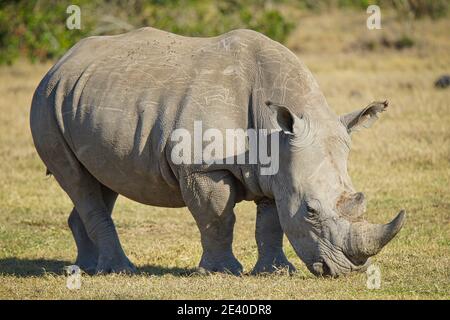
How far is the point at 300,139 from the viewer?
27.4ft

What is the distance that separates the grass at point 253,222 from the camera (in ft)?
27.0

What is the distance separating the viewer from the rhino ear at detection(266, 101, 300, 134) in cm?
823

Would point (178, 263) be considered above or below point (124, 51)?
below

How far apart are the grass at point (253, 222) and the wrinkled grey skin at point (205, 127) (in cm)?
43

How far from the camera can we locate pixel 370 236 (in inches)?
311

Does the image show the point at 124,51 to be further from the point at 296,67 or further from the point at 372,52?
the point at 372,52

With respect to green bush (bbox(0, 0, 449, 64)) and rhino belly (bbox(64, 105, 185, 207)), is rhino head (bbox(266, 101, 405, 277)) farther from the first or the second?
green bush (bbox(0, 0, 449, 64))

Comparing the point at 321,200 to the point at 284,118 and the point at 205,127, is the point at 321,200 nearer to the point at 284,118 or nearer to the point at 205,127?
the point at 284,118

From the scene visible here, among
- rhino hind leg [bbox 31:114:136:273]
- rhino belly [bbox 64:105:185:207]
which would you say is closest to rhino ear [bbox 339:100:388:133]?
rhino belly [bbox 64:105:185:207]

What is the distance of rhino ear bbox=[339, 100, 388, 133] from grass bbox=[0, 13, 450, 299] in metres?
1.28

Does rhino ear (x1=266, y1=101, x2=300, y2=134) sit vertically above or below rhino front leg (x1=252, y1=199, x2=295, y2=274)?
above
